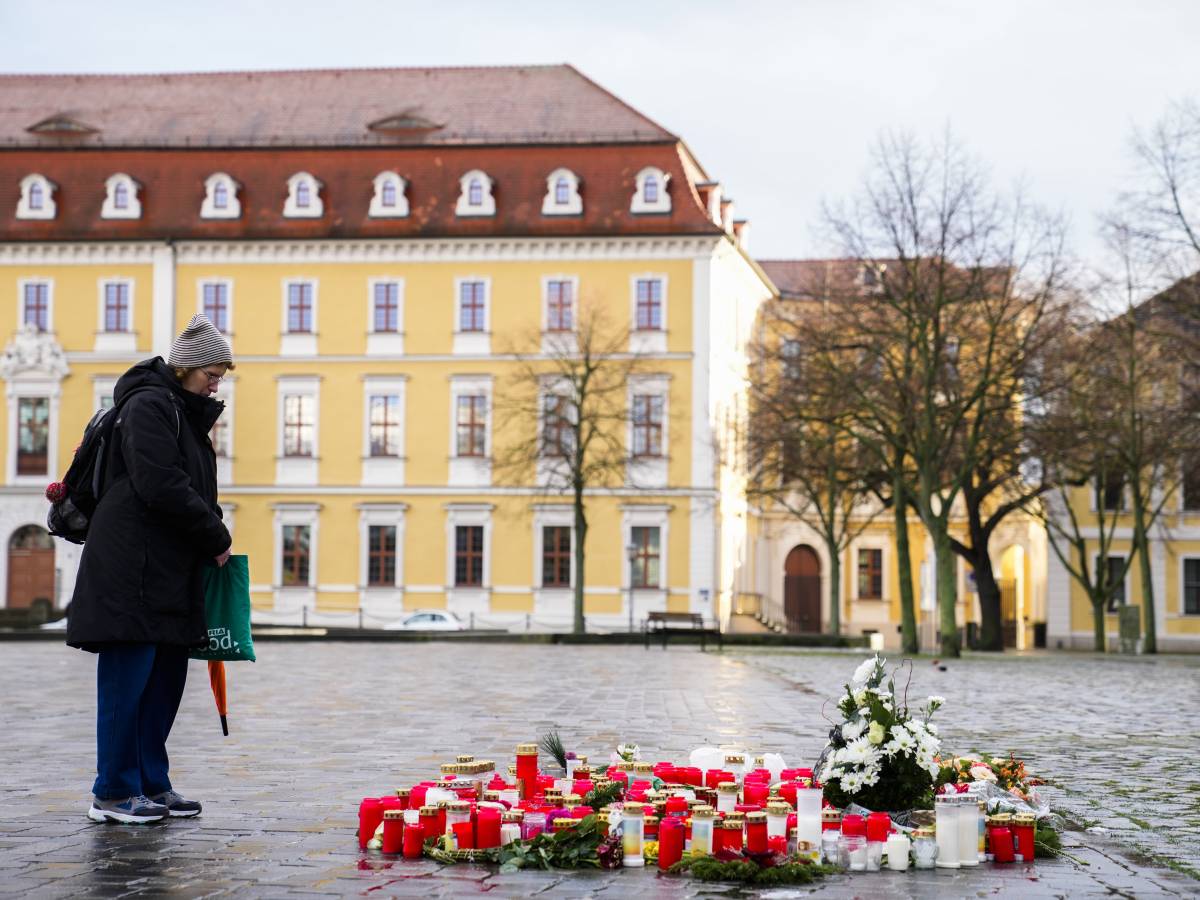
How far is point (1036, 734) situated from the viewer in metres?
14.1

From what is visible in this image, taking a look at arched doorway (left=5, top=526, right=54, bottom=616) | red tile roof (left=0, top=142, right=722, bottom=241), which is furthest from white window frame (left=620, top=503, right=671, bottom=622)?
arched doorway (left=5, top=526, right=54, bottom=616)

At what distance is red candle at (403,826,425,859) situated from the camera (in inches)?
274

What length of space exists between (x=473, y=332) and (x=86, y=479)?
4830 cm

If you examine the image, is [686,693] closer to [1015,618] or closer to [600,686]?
[600,686]

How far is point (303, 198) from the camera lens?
5634 cm

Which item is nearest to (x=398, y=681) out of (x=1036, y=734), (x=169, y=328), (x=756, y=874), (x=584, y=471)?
(x=1036, y=734)

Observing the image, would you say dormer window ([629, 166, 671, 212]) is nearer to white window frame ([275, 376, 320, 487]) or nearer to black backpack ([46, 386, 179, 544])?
white window frame ([275, 376, 320, 487])

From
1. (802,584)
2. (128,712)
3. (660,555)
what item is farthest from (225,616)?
(802,584)

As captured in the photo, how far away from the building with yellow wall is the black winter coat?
46087 mm

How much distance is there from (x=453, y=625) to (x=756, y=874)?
4582cm

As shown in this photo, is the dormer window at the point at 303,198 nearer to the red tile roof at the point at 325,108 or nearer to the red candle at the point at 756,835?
the red tile roof at the point at 325,108

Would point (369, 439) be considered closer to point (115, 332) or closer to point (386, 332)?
point (386, 332)

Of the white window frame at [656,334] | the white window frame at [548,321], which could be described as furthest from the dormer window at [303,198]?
the white window frame at [656,334]

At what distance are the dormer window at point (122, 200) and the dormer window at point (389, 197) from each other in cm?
761
